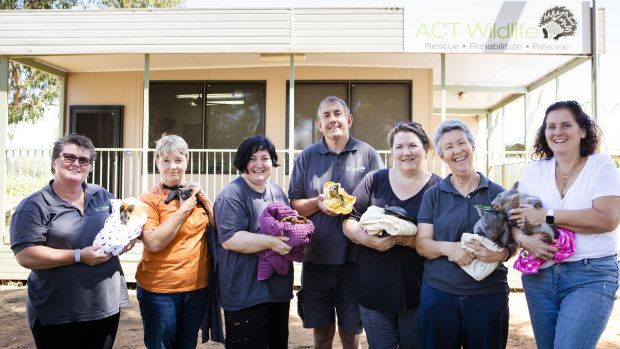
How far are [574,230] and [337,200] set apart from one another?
4.50ft

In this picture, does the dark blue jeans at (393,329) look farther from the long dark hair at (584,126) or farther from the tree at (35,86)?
the tree at (35,86)

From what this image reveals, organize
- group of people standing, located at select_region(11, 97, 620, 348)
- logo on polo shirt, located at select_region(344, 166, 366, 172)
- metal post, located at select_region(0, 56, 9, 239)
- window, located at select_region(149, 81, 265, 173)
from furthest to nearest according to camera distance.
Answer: window, located at select_region(149, 81, 265, 173) → metal post, located at select_region(0, 56, 9, 239) → logo on polo shirt, located at select_region(344, 166, 366, 172) → group of people standing, located at select_region(11, 97, 620, 348)

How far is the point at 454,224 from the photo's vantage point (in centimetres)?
246

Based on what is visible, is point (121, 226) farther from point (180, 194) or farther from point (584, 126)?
point (584, 126)

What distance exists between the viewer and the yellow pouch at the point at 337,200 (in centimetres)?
279

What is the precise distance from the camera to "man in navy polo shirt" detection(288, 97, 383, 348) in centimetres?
310

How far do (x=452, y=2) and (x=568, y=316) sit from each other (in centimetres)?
602

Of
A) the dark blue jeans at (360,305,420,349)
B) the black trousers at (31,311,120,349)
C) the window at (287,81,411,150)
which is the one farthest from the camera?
the window at (287,81,411,150)

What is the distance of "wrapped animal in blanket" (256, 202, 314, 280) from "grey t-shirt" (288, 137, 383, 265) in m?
0.42

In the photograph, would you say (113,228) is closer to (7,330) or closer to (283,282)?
(283,282)

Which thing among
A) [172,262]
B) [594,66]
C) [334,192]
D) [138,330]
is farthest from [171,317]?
[594,66]

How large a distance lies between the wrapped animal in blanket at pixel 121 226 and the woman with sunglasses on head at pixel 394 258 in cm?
→ 136

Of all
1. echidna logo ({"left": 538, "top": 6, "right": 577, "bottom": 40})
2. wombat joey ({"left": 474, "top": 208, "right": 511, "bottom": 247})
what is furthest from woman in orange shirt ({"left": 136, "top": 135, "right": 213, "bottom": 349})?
echidna logo ({"left": 538, "top": 6, "right": 577, "bottom": 40})

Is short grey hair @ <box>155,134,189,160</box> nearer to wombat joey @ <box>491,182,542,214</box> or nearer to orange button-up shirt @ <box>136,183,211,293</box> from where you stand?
orange button-up shirt @ <box>136,183,211,293</box>
